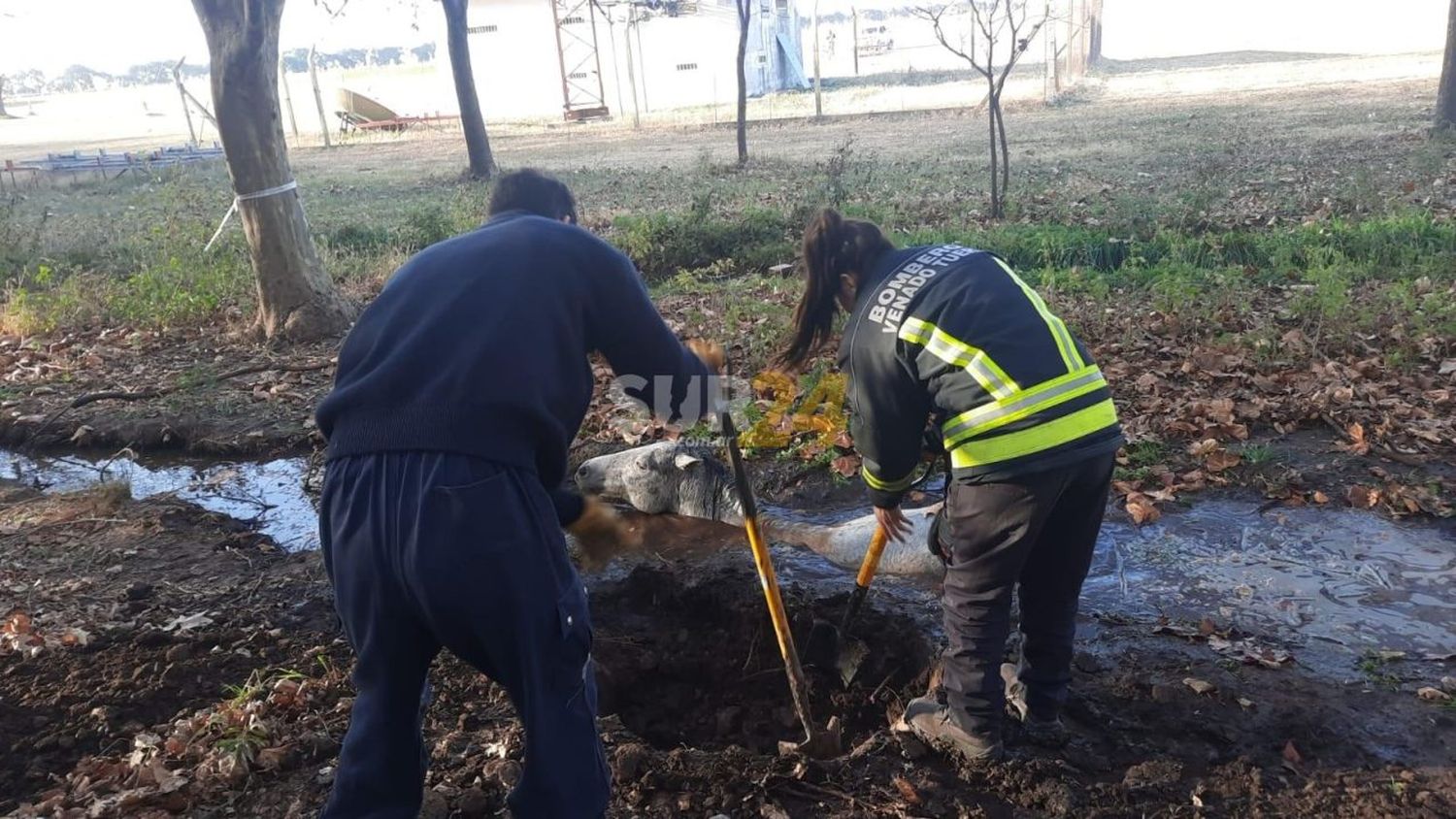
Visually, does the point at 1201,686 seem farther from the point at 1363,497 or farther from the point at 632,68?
the point at 632,68

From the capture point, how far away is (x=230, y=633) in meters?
4.27

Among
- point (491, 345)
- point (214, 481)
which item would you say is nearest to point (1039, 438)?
point (491, 345)

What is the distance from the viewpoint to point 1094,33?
38.5 m

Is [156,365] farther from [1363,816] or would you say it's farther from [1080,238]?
[1363,816]

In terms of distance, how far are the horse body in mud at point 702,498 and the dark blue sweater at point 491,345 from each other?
2573 millimetres

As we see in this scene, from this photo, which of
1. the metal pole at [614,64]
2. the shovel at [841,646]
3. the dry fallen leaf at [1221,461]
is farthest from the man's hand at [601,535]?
the metal pole at [614,64]

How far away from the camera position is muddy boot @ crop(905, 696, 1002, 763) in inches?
126

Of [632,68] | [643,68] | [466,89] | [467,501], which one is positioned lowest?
[467,501]

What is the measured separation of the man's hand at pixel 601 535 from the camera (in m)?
5.36

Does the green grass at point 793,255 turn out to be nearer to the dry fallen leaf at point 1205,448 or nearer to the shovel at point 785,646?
the dry fallen leaf at point 1205,448

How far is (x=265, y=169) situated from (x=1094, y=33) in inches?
1448

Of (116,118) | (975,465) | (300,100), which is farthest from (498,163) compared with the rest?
(116,118)

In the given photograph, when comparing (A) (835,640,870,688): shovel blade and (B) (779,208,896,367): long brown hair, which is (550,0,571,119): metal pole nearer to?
(A) (835,640,870,688): shovel blade

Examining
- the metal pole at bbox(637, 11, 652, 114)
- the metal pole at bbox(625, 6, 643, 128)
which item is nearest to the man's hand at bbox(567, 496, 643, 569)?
the metal pole at bbox(625, 6, 643, 128)
